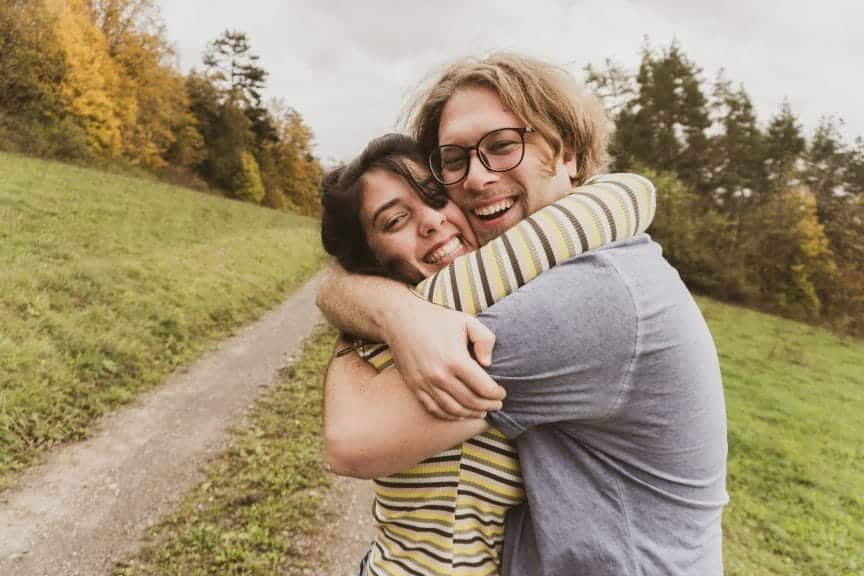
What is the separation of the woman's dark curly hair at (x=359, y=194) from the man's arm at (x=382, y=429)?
870mm

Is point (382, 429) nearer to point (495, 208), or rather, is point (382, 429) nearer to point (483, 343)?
point (483, 343)

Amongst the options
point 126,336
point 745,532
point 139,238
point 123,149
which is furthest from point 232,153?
point 745,532

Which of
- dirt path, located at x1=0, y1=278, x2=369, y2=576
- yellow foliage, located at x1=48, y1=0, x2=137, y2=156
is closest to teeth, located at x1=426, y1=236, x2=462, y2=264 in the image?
dirt path, located at x1=0, y1=278, x2=369, y2=576

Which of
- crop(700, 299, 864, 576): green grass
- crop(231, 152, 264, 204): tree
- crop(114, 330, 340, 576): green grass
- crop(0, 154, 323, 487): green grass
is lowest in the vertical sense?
crop(700, 299, 864, 576): green grass

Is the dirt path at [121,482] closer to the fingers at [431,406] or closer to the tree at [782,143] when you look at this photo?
the fingers at [431,406]

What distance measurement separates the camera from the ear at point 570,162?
2.12 m

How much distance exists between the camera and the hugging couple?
1.12m

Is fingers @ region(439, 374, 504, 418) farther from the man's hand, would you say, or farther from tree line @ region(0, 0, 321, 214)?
tree line @ region(0, 0, 321, 214)

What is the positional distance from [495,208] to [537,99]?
1.45 feet

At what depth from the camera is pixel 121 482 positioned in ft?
15.6

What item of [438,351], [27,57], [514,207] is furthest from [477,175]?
[27,57]

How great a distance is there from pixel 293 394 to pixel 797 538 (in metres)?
6.55

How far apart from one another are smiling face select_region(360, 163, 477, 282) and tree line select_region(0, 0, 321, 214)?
6567 mm

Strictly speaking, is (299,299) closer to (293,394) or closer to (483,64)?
(293,394)
